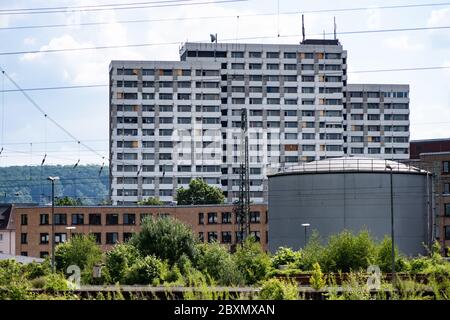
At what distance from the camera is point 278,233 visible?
73562 millimetres

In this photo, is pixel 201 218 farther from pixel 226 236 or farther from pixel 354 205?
pixel 354 205

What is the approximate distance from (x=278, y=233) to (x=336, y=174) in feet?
25.5

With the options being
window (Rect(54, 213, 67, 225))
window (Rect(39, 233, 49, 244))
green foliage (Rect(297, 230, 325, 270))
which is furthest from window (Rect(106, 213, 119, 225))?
green foliage (Rect(297, 230, 325, 270))

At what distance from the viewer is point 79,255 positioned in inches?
2842

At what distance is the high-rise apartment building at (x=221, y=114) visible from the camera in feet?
570

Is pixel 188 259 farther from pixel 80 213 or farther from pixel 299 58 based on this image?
pixel 299 58

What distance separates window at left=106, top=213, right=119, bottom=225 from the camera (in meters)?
112

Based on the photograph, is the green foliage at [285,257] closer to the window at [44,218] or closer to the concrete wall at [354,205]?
the concrete wall at [354,205]

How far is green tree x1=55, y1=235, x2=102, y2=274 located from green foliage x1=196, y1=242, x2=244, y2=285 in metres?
12.1

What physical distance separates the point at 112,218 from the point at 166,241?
49061 mm

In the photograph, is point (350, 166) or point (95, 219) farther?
point (95, 219)

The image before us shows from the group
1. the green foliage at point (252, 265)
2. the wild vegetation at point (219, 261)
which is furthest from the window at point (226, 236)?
the green foliage at point (252, 265)

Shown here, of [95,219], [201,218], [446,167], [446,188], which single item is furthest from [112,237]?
[446,167]

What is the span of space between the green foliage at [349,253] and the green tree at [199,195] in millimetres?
87588
